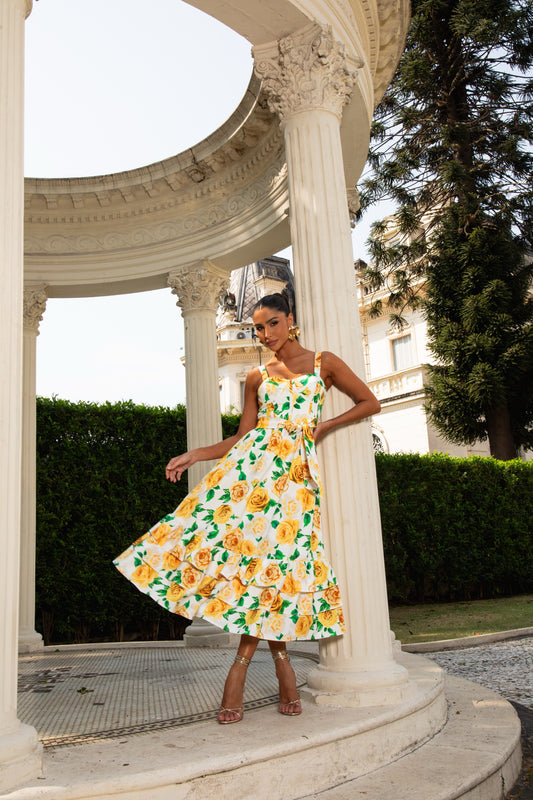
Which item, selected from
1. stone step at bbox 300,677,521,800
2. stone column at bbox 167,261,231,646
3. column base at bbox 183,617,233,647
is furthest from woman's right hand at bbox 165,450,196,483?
column base at bbox 183,617,233,647

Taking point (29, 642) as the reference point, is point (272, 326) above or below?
above

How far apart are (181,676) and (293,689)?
2.85 m

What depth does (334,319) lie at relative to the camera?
5766mm

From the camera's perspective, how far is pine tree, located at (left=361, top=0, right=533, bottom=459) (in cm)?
2189

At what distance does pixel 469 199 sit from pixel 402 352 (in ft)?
71.3

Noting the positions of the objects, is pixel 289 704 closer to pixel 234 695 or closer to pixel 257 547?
pixel 234 695

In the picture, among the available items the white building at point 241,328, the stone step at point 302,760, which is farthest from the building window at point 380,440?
the stone step at point 302,760

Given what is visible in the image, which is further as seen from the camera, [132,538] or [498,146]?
[498,146]

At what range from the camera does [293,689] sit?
15.5 feet

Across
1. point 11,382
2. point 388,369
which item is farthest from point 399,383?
point 11,382

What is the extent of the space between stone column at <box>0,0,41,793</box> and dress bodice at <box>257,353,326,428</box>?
67.1 inches

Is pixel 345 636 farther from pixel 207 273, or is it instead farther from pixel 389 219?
pixel 389 219

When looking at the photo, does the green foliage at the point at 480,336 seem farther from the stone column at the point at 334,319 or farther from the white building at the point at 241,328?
the white building at the point at 241,328

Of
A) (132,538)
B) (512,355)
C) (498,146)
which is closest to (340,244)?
(132,538)
